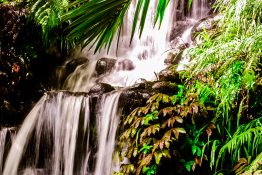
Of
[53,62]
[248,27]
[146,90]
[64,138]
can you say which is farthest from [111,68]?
[248,27]

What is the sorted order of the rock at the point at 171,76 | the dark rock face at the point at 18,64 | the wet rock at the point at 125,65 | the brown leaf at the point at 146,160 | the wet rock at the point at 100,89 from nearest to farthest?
the brown leaf at the point at 146,160 < the rock at the point at 171,76 < the wet rock at the point at 100,89 < the dark rock face at the point at 18,64 < the wet rock at the point at 125,65

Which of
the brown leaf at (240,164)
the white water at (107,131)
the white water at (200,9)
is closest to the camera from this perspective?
the brown leaf at (240,164)

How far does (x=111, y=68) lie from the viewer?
611cm

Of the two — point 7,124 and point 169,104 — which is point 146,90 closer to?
point 169,104

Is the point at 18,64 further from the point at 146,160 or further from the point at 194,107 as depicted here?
the point at 194,107

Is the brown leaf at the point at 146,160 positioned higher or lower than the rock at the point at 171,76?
lower

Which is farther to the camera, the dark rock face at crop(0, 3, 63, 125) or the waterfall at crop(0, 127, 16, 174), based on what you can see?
the dark rock face at crop(0, 3, 63, 125)

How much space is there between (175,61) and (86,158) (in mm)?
1924

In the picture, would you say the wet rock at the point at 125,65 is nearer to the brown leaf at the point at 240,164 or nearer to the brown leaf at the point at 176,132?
the brown leaf at the point at 176,132

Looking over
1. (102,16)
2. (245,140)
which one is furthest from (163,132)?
(102,16)

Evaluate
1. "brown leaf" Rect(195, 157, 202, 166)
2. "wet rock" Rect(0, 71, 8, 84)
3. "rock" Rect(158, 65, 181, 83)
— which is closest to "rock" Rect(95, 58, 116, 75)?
"wet rock" Rect(0, 71, 8, 84)

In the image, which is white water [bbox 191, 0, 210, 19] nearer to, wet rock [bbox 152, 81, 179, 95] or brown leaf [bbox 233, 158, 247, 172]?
wet rock [bbox 152, 81, 179, 95]

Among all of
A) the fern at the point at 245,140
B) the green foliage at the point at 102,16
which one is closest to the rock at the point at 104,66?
the fern at the point at 245,140

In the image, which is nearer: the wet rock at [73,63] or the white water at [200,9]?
the white water at [200,9]
